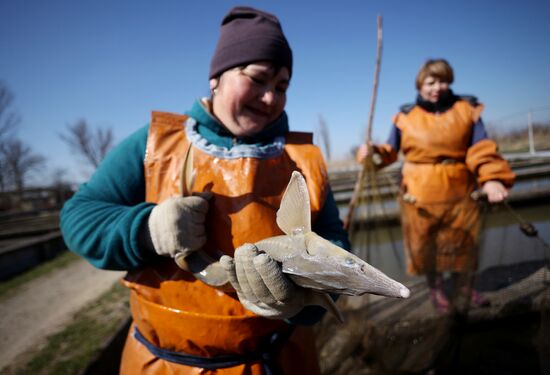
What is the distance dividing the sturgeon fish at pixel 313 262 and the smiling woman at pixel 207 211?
246mm

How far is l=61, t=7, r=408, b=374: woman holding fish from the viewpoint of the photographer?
1.29 meters

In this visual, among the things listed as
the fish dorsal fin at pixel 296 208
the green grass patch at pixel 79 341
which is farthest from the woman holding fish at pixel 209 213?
the green grass patch at pixel 79 341

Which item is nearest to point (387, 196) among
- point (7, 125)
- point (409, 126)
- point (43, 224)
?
point (409, 126)

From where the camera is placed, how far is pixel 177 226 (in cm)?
120

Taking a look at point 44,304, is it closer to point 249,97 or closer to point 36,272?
point 36,272

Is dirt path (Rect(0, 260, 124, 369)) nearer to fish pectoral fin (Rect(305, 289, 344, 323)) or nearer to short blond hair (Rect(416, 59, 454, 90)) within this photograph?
fish pectoral fin (Rect(305, 289, 344, 323))

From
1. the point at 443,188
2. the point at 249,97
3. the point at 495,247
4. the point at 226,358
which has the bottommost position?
the point at 495,247

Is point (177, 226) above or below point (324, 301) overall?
above

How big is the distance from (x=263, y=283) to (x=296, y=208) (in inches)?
11.0

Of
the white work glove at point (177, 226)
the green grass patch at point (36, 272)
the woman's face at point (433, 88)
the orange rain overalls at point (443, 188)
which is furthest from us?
the green grass patch at point (36, 272)

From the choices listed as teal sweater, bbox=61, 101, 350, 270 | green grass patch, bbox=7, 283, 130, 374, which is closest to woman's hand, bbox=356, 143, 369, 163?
teal sweater, bbox=61, 101, 350, 270

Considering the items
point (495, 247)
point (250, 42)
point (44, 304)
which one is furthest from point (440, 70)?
point (44, 304)

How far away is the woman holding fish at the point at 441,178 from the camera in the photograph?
3.09 meters

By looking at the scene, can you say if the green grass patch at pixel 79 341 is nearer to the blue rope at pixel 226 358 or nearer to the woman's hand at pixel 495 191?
the blue rope at pixel 226 358
